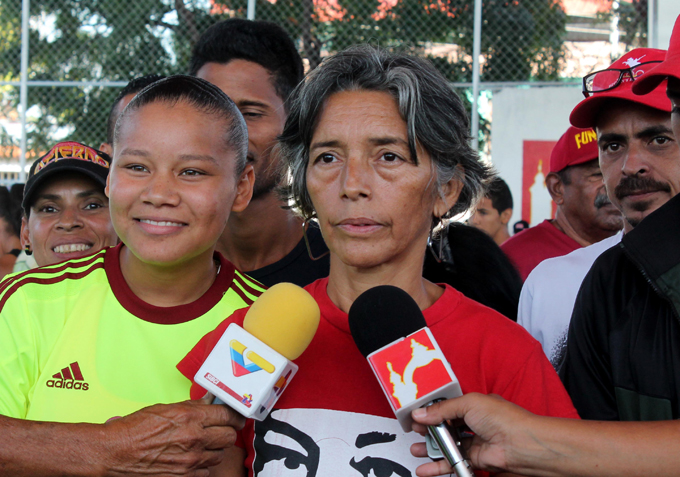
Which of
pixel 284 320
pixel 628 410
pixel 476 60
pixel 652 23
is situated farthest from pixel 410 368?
pixel 652 23

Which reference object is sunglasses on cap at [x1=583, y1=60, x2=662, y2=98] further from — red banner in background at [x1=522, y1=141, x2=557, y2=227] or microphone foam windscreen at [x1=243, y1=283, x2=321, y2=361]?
red banner in background at [x1=522, y1=141, x2=557, y2=227]

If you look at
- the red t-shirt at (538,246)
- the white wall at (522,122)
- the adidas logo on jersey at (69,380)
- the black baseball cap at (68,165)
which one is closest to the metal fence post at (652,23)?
the white wall at (522,122)

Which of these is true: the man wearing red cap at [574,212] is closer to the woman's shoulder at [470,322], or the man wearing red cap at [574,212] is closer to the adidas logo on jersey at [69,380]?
the woman's shoulder at [470,322]

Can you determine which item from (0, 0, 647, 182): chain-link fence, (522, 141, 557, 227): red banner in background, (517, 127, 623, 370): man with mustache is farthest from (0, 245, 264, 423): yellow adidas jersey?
(0, 0, 647, 182): chain-link fence

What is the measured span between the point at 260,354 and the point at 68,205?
2.08m

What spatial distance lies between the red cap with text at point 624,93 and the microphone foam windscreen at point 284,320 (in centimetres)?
184

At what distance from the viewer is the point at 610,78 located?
3006mm

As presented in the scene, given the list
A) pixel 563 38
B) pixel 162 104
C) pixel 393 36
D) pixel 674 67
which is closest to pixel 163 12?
pixel 393 36

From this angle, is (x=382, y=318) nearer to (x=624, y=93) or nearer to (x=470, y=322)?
(x=470, y=322)

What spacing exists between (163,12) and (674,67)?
10602 millimetres

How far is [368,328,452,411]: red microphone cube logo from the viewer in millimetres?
1540

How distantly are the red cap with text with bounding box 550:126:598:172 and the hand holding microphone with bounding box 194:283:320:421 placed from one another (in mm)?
3139

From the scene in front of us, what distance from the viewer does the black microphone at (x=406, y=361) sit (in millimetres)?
1526

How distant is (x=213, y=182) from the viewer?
2.45 meters
